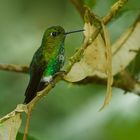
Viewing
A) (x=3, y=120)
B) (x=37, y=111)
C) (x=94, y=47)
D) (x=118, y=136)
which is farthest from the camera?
(x=37, y=111)

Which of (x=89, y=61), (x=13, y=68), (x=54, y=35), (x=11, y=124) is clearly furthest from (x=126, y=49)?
(x=11, y=124)

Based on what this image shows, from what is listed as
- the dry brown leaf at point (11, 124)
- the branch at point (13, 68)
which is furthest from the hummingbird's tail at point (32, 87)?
the dry brown leaf at point (11, 124)

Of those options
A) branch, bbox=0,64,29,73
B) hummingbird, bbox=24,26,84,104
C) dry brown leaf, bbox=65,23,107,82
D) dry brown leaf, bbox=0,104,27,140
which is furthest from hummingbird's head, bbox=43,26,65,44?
dry brown leaf, bbox=0,104,27,140

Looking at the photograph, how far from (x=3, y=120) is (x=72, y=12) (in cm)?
228

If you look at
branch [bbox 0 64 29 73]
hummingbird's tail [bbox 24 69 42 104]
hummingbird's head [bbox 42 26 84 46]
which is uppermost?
hummingbird's head [bbox 42 26 84 46]

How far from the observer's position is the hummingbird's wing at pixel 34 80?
208cm

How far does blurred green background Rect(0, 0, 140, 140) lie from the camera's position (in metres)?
2.78

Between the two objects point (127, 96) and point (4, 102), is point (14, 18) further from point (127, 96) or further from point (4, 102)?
point (127, 96)

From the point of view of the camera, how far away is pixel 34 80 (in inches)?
86.7

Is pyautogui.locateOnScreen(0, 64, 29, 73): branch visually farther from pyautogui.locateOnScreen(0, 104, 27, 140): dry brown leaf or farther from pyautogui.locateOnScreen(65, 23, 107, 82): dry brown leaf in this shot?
pyautogui.locateOnScreen(0, 104, 27, 140): dry brown leaf

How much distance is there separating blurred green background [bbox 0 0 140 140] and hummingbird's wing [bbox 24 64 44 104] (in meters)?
0.19

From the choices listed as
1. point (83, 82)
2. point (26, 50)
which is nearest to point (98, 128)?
point (83, 82)

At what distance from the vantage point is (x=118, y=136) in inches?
108

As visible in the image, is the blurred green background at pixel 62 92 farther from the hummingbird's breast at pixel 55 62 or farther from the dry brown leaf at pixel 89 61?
Result: the dry brown leaf at pixel 89 61
